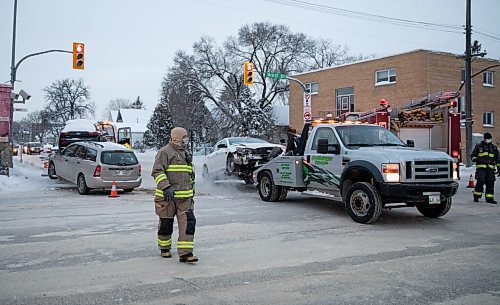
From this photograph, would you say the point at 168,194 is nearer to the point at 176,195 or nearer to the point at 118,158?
the point at 176,195

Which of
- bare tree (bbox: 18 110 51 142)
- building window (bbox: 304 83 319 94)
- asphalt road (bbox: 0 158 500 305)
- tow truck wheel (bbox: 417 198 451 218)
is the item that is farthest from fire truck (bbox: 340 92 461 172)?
bare tree (bbox: 18 110 51 142)

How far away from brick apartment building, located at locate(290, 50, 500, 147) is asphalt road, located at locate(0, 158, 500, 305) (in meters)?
23.6

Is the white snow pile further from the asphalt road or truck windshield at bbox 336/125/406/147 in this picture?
truck windshield at bbox 336/125/406/147

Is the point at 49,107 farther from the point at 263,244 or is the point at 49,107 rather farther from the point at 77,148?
the point at 263,244

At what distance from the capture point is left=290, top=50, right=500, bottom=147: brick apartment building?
3384 cm

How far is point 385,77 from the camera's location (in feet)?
120

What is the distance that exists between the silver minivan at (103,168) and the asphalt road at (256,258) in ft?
10.1

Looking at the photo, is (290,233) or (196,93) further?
(196,93)

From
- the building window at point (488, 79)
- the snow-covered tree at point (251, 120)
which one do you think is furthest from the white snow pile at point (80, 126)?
the building window at point (488, 79)

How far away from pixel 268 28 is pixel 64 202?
144 ft

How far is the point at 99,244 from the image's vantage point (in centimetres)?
799

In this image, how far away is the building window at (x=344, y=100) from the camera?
129 feet

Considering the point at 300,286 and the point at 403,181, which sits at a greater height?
the point at 403,181

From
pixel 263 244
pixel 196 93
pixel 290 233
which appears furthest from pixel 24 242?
pixel 196 93
